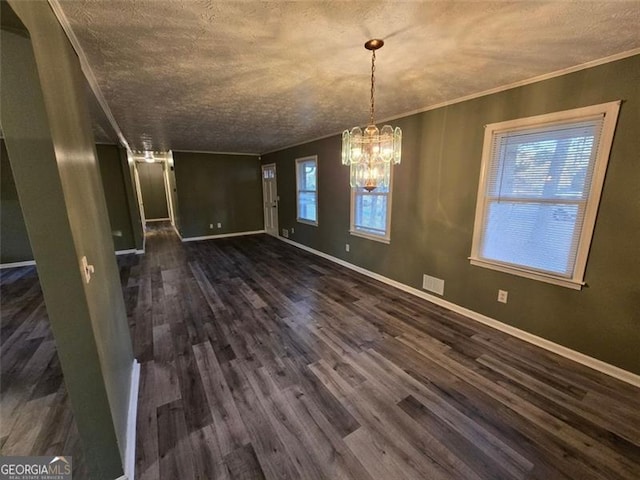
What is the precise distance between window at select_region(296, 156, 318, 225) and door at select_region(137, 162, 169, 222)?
7433mm

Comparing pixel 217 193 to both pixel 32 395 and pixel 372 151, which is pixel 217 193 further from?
pixel 372 151

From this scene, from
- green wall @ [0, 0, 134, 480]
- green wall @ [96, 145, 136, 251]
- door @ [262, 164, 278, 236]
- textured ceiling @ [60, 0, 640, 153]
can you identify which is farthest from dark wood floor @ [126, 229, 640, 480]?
door @ [262, 164, 278, 236]

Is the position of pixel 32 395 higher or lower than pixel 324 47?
lower

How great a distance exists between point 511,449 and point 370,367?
0.97 metres

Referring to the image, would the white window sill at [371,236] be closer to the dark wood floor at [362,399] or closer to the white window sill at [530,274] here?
the dark wood floor at [362,399]

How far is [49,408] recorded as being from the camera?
1835 mm

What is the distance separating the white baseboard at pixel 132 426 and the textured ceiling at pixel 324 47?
2.27m

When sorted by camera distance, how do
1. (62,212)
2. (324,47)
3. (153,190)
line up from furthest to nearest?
(153,190) → (324,47) → (62,212)

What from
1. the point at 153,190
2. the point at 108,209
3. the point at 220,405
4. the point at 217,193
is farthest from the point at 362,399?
the point at 153,190

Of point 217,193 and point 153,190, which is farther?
point 153,190

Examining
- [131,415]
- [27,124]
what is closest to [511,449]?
[131,415]

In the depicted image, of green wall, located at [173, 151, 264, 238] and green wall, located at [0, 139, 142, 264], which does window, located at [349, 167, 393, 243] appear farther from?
green wall, located at [0, 139, 142, 264]

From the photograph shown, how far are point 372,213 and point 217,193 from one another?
4.76 metres

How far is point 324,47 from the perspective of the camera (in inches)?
69.4
